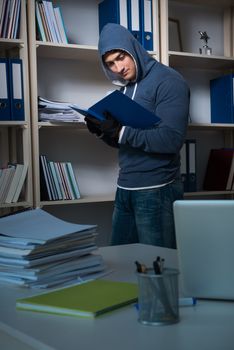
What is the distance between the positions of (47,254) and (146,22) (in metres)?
2.15

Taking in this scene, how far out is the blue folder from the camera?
2055 mm

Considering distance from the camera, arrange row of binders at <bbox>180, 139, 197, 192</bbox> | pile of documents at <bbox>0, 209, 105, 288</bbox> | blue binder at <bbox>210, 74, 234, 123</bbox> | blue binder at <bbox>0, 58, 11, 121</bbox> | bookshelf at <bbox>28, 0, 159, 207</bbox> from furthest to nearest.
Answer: blue binder at <bbox>210, 74, 234, 123</bbox> → row of binders at <bbox>180, 139, 197, 192</bbox> → bookshelf at <bbox>28, 0, 159, 207</bbox> → blue binder at <bbox>0, 58, 11, 121</bbox> → pile of documents at <bbox>0, 209, 105, 288</bbox>

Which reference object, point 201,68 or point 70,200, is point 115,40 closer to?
point 70,200

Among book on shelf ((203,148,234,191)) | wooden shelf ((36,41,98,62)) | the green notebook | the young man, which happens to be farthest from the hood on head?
the green notebook

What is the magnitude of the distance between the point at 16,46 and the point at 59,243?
5.99 ft

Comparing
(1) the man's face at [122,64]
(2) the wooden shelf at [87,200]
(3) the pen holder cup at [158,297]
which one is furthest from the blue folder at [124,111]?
(3) the pen holder cup at [158,297]

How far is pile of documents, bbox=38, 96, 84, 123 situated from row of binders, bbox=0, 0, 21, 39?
370 millimetres

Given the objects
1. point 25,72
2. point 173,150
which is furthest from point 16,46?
point 173,150

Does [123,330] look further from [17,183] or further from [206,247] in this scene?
[17,183]

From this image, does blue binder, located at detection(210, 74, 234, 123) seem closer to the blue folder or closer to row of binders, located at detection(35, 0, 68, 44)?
row of binders, located at detection(35, 0, 68, 44)

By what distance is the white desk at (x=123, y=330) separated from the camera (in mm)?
795

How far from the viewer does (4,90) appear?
105 inches

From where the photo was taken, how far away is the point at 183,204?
1026 mm

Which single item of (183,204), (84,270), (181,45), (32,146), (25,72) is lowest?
(84,270)
